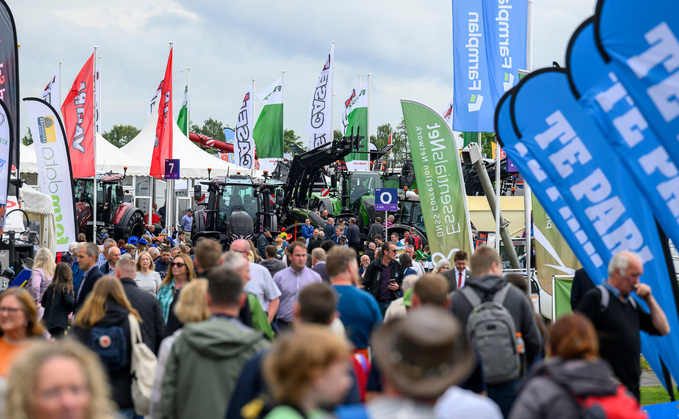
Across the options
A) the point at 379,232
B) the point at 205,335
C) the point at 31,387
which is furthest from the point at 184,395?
the point at 379,232

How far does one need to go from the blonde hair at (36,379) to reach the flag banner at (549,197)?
5307mm

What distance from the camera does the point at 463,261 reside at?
32.1 ft

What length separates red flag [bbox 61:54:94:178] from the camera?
1956 centimetres

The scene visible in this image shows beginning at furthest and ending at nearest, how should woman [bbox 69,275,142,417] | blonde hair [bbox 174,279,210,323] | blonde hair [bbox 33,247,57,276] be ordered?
blonde hair [bbox 33,247,57,276] → woman [bbox 69,275,142,417] → blonde hair [bbox 174,279,210,323]

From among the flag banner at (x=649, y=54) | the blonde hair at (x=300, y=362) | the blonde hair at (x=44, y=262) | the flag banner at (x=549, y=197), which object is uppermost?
the flag banner at (x=649, y=54)

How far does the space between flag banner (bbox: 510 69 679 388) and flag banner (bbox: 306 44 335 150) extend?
2453 cm

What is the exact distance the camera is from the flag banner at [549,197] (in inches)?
285

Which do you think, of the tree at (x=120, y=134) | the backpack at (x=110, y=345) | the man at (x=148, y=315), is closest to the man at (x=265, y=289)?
the man at (x=148, y=315)

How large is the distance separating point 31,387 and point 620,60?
5.27 m

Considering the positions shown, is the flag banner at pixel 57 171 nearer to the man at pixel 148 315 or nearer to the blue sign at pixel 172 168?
the blue sign at pixel 172 168

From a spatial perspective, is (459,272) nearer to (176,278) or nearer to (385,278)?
(385,278)

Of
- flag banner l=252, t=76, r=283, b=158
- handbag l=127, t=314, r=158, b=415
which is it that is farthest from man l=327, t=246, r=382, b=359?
flag banner l=252, t=76, r=283, b=158

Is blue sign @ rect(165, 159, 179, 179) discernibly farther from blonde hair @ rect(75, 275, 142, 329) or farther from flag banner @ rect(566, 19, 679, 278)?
blonde hair @ rect(75, 275, 142, 329)

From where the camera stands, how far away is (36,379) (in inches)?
110
